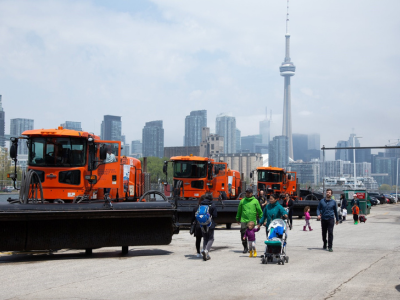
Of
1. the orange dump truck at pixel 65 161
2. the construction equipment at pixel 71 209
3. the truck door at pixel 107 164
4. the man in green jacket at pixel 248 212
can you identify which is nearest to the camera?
the construction equipment at pixel 71 209

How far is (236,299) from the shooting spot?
8375 mm

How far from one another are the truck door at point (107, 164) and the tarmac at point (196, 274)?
252 cm

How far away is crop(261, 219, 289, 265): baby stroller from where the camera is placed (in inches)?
492

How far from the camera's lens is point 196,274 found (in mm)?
10789

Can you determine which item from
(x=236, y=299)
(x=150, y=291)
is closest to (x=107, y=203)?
(x=150, y=291)

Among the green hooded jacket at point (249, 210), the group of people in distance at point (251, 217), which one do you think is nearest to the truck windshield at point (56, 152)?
the group of people in distance at point (251, 217)

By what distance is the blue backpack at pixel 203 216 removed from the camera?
13.1 m

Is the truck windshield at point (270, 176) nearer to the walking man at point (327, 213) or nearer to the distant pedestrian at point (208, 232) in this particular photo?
the walking man at point (327, 213)

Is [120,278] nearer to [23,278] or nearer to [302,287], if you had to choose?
[23,278]

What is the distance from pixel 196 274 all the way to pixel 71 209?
3772 mm

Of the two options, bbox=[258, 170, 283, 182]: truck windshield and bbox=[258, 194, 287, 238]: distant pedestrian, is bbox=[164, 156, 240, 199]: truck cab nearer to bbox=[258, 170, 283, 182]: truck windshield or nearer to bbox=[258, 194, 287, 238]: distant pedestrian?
bbox=[258, 170, 283, 182]: truck windshield

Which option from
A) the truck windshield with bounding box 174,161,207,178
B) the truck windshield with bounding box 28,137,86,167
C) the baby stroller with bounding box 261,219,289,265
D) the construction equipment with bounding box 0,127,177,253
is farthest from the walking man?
the truck windshield with bounding box 174,161,207,178

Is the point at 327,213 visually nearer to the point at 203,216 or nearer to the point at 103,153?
the point at 203,216

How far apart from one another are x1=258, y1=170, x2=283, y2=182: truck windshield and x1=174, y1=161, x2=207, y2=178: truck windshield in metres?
12.6
